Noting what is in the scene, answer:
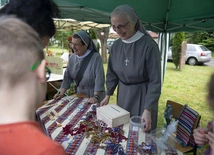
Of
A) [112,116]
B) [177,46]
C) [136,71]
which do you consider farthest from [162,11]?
[177,46]

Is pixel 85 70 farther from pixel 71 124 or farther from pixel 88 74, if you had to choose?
pixel 71 124

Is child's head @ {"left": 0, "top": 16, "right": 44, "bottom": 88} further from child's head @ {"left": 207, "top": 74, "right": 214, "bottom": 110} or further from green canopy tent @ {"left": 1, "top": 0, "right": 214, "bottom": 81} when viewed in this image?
green canopy tent @ {"left": 1, "top": 0, "right": 214, "bottom": 81}

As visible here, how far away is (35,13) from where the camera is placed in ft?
2.65

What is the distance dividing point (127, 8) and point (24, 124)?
1522mm

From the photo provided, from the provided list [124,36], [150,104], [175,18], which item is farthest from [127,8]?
[175,18]

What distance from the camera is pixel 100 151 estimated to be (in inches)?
47.1

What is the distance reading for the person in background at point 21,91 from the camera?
17.1 inches

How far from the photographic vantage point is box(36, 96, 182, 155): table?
121cm

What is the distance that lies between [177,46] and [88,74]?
9936 millimetres

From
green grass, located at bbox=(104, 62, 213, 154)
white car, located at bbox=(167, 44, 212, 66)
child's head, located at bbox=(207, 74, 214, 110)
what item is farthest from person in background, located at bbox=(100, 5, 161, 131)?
white car, located at bbox=(167, 44, 212, 66)

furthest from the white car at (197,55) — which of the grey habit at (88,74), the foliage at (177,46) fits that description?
the grey habit at (88,74)

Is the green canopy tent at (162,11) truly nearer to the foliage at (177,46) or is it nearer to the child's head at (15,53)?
the child's head at (15,53)

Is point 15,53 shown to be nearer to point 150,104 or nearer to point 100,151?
point 100,151

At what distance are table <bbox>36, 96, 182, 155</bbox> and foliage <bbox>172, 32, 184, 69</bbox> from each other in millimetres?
9786
